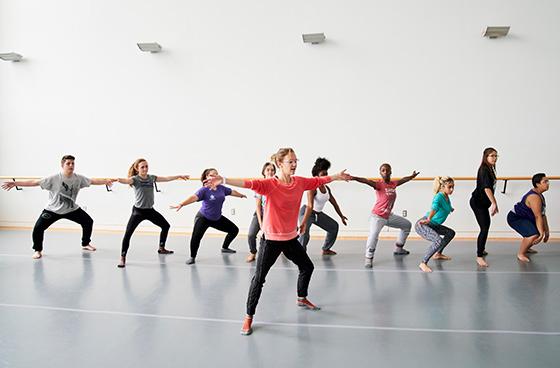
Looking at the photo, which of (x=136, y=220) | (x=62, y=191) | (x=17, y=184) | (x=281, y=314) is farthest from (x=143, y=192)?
(x=281, y=314)

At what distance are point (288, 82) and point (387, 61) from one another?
1588 millimetres

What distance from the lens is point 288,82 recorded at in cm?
701

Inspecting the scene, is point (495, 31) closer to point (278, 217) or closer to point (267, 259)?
point (278, 217)

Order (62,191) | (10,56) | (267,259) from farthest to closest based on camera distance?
(10,56), (62,191), (267,259)

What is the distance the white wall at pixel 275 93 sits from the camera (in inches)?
254

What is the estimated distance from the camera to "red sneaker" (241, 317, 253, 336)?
3.08 metres

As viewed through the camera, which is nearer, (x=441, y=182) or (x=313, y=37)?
(x=441, y=182)

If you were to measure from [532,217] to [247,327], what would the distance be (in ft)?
13.1

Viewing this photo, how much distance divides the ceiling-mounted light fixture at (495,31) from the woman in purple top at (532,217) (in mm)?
2344

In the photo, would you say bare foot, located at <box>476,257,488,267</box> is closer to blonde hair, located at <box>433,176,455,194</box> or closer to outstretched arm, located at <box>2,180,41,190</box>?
blonde hair, located at <box>433,176,455,194</box>

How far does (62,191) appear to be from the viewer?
5.81 meters

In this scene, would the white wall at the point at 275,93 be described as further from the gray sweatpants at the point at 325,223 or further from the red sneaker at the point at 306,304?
the red sneaker at the point at 306,304

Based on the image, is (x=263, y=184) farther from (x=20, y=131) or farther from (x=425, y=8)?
(x=20, y=131)

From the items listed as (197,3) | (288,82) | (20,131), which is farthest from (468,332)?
(20,131)
